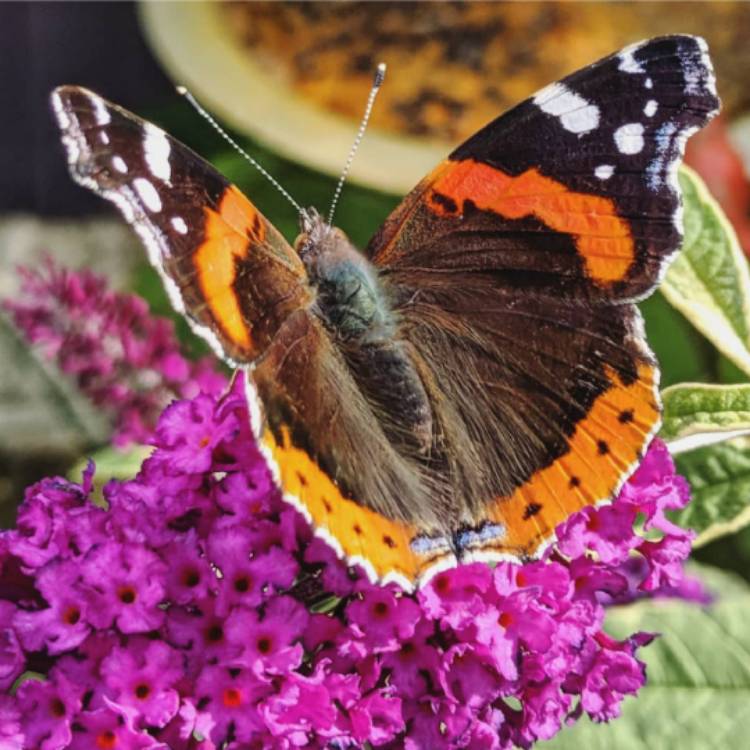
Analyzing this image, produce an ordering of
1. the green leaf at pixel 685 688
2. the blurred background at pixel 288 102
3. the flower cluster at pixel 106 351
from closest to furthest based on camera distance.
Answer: the green leaf at pixel 685 688 < the flower cluster at pixel 106 351 < the blurred background at pixel 288 102

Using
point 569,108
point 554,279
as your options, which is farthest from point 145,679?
point 569,108

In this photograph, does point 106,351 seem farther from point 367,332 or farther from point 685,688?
point 685,688

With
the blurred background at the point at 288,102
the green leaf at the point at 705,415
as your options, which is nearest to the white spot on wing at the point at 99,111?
the green leaf at the point at 705,415

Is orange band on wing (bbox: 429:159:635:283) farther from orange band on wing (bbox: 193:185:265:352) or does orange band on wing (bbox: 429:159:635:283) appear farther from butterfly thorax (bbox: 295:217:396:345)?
orange band on wing (bbox: 193:185:265:352)

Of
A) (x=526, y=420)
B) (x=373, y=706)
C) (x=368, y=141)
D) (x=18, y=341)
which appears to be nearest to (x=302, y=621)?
(x=373, y=706)

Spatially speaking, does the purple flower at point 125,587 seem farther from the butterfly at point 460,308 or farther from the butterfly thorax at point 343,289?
the butterfly thorax at point 343,289

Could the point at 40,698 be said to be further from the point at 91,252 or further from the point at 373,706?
the point at 91,252
